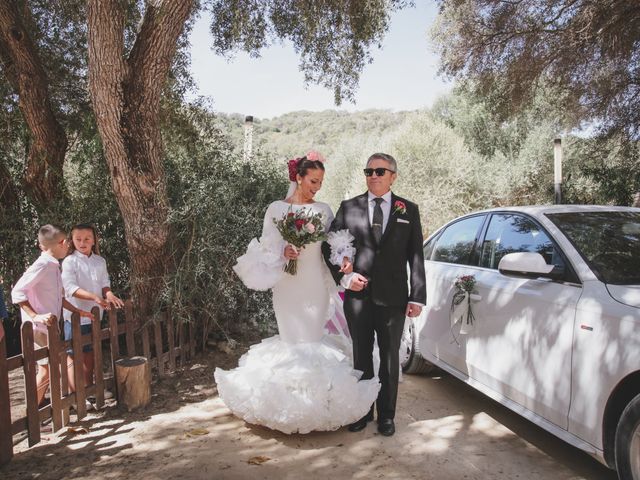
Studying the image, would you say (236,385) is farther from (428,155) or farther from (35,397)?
(428,155)

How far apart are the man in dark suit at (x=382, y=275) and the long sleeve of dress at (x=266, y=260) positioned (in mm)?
437

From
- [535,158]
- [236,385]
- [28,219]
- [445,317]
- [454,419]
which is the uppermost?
[535,158]

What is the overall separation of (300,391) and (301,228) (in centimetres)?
127

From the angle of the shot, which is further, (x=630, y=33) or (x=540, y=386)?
Result: (x=630, y=33)

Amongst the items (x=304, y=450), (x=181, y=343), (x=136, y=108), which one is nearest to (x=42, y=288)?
(x=181, y=343)

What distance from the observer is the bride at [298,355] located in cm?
378

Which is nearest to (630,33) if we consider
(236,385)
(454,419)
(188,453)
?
(454,419)

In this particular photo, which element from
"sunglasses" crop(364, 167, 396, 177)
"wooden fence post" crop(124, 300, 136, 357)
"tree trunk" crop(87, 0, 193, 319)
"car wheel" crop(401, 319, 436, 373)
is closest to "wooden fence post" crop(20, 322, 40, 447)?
"wooden fence post" crop(124, 300, 136, 357)

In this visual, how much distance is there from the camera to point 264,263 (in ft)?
13.9

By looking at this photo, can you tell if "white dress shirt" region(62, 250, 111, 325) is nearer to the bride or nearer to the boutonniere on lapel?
the bride

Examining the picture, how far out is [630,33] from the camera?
8.45 meters

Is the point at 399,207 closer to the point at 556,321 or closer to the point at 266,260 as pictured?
the point at 266,260

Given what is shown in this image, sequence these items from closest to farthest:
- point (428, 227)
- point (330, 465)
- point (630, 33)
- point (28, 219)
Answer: point (330, 465)
point (28, 219)
point (630, 33)
point (428, 227)

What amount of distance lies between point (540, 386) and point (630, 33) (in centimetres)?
794
